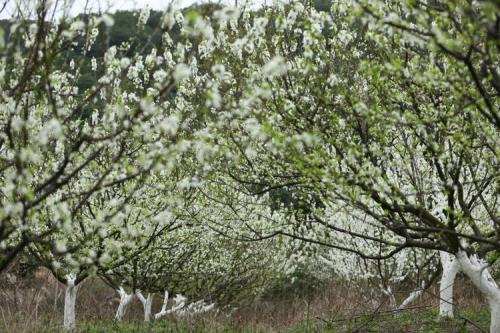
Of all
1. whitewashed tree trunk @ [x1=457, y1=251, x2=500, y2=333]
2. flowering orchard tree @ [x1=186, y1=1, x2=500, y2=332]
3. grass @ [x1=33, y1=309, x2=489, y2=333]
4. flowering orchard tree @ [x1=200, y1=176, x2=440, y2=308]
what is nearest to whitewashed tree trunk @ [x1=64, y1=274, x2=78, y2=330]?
grass @ [x1=33, y1=309, x2=489, y2=333]

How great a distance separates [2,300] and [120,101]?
49.3 feet

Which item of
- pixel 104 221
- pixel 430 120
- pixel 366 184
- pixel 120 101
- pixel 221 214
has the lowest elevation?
pixel 104 221

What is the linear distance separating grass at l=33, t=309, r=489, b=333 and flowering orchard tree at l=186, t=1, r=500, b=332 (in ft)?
8.54

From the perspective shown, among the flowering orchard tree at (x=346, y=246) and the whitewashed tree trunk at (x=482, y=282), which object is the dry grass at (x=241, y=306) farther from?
the whitewashed tree trunk at (x=482, y=282)

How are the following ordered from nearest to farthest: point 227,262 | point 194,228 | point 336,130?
point 336,130 → point 194,228 → point 227,262

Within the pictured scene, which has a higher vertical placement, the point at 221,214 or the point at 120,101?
the point at 221,214

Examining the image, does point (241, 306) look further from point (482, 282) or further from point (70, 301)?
point (482, 282)

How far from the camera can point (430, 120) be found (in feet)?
17.4

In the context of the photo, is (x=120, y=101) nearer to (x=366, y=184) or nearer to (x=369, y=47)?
(x=366, y=184)

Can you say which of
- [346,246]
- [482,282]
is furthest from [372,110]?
[346,246]

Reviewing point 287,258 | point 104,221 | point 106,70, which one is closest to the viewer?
point 104,221

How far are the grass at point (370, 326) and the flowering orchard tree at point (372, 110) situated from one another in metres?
2.60

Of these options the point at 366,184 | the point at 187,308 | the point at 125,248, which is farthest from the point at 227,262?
the point at 366,184

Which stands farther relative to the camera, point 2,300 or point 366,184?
point 2,300
